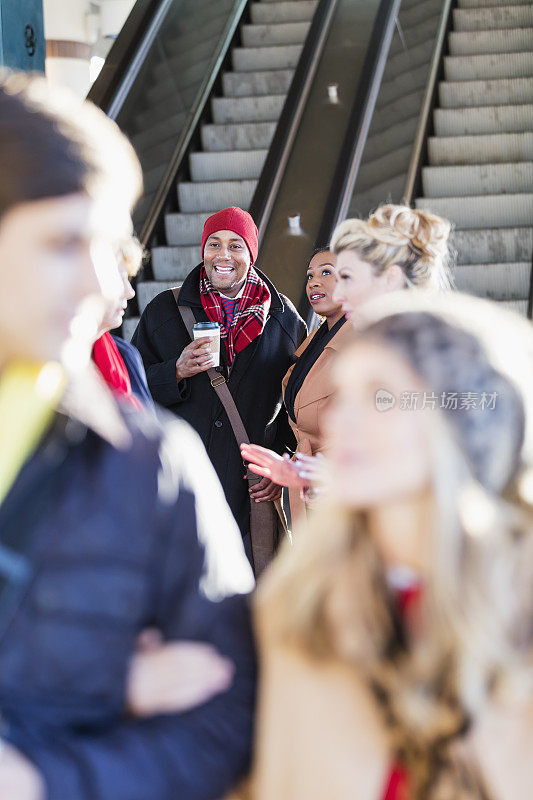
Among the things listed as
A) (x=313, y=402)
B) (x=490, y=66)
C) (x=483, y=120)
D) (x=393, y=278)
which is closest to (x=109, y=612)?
(x=393, y=278)

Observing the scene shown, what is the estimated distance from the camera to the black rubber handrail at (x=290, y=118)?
20.7 feet

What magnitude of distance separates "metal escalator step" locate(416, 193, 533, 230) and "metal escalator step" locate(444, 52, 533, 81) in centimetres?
183

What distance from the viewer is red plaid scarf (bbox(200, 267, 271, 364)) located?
3.84 metres

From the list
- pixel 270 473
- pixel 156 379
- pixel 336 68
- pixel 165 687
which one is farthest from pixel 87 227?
pixel 336 68

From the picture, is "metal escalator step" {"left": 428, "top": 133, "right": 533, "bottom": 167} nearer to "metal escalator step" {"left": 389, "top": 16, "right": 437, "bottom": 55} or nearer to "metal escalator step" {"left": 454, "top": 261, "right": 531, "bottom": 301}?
"metal escalator step" {"left": 389, "top": 16, "right": 437, "bottom": 55}

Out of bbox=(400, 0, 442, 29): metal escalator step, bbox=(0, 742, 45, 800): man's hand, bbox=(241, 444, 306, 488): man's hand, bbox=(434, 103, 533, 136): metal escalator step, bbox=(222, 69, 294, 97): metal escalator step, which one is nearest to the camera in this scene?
bbox=(0, 742, 45, 800): man's hand

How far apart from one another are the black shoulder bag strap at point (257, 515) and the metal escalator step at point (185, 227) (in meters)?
3.75

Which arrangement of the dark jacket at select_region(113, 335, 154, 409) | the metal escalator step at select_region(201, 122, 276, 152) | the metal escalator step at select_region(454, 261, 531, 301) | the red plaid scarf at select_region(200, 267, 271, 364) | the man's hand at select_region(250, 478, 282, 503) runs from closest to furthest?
the dark jacket at select_region(113, 335, 154, 409)
the man's hand at select_region(250, 478, 282, 503)
the red plaid scarf at select_region(200, 267, 271, 364)
the metal escalator step at select_region(454, 261, 531, 301)
the metal escalator step at select_region(201, 122, 276, 152)

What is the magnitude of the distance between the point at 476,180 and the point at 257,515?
4870mm

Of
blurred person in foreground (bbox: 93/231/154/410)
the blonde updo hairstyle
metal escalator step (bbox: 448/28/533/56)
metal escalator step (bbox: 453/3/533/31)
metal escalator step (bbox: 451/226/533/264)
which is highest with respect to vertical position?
metal escalator step (bbox: 453/3/533/31)

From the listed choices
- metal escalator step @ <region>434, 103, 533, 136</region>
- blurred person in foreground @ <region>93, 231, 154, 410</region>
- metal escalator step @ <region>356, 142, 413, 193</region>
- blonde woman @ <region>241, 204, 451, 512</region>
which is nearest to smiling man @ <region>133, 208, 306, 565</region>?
blonde woman @ <region>241, 204, 451, 512</region>

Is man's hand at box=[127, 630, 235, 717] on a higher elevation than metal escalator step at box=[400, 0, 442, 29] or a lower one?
lower

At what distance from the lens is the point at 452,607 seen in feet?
3.33

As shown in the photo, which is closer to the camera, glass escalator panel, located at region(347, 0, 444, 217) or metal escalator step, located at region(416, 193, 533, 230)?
glass escalator panel, located at region(347, 0, 444, 217)
